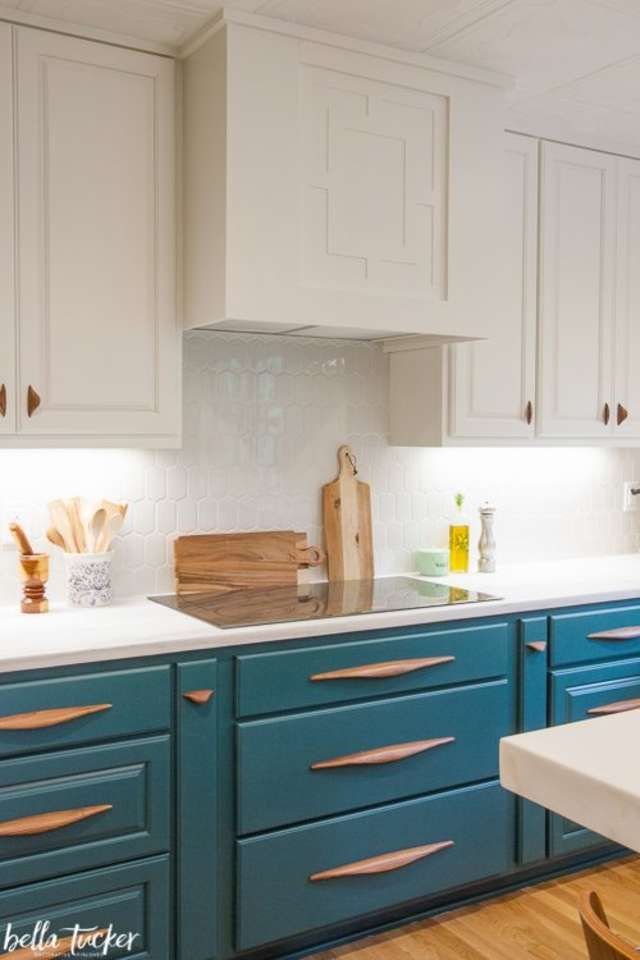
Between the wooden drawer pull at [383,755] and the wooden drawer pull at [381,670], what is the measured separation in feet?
0.65

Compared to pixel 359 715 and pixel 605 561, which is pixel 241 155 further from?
pixel 605 561

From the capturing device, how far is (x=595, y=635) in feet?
10.3

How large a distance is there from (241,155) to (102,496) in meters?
1.03

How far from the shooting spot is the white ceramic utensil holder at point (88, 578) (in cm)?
271

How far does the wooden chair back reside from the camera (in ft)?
2.96

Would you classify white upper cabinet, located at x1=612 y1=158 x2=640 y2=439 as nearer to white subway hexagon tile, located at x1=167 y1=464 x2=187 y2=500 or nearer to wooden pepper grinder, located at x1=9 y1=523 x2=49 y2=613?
white subway hexagon tile, located at x1=167 y1=464 x2=187 y2=500

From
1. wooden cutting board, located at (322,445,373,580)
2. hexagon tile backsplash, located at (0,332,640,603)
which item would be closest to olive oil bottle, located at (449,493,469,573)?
hexagon tile backsplash, located at (0,332,640,603)

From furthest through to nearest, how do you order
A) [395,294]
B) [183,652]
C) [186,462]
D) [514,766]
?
[186,462]
[395,294]
[183,652]
[514,766]

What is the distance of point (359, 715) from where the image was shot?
2635 millimetres

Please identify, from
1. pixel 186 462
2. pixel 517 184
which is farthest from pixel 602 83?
pixel 186 462

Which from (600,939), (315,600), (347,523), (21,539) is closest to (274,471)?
(347,523)

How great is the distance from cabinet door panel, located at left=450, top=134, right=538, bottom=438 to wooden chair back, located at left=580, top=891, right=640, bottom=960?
89.0 inches

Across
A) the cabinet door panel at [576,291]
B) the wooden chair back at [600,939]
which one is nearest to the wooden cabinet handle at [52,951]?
the wooden chair back at [600,939]

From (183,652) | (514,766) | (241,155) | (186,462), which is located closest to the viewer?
(514,766)
